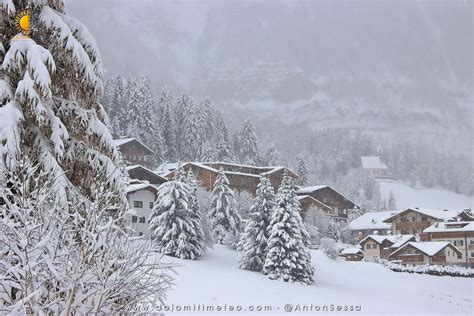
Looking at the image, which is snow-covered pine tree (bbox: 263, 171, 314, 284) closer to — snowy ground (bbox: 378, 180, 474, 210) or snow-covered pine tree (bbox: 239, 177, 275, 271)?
snow-covered pine tree (bbox: 239, 177, 275, 271)

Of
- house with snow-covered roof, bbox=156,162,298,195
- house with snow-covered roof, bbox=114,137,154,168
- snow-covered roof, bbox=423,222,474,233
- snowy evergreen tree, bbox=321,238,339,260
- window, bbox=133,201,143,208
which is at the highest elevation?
house with snow-covered roof, bbox=114,137,154,168

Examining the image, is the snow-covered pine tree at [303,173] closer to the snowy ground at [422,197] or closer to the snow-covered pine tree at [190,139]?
the snow-covered pine tree at [190,139]

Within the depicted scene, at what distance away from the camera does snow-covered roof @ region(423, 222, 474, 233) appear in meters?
66.3

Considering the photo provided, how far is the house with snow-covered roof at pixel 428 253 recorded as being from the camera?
204 ft

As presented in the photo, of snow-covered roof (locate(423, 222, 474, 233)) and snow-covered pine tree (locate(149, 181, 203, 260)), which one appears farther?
snow-covered roof (locate(423, 222, 474, 233))

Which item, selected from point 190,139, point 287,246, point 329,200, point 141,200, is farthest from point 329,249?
point 190,139

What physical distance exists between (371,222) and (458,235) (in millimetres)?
17876

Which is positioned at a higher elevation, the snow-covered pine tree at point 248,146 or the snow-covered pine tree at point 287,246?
the snow-covered pine tree at point 248,146

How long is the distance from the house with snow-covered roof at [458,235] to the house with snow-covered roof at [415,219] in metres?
3.66

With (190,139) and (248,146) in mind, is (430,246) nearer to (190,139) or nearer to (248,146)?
(190,139)

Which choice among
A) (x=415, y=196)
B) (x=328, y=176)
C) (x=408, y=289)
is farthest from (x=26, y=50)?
(x=328, y=176)

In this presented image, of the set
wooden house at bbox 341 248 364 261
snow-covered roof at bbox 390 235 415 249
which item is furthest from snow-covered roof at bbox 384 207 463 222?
wooden house at bbox 341 248 364 261

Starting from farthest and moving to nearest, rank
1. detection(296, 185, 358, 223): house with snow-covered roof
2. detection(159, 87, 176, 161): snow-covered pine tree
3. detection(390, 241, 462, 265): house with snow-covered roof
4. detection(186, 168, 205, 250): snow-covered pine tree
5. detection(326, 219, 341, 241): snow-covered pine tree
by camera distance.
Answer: detection(159, 87, 176, 161): snow-covered pine tree → detection(296, 185, 358, 223): house with snow-covered roof → detection(326, 219, 341, 241): snow-covered pine tree → detection(390, 241, 462, 265): house with snow-covered roof → detection(186, 168, 205, 250): snow-covered pine tree

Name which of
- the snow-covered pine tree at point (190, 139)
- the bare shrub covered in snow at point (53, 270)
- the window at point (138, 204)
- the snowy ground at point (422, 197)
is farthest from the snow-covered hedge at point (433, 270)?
the snowy ground at point (422, 197)
